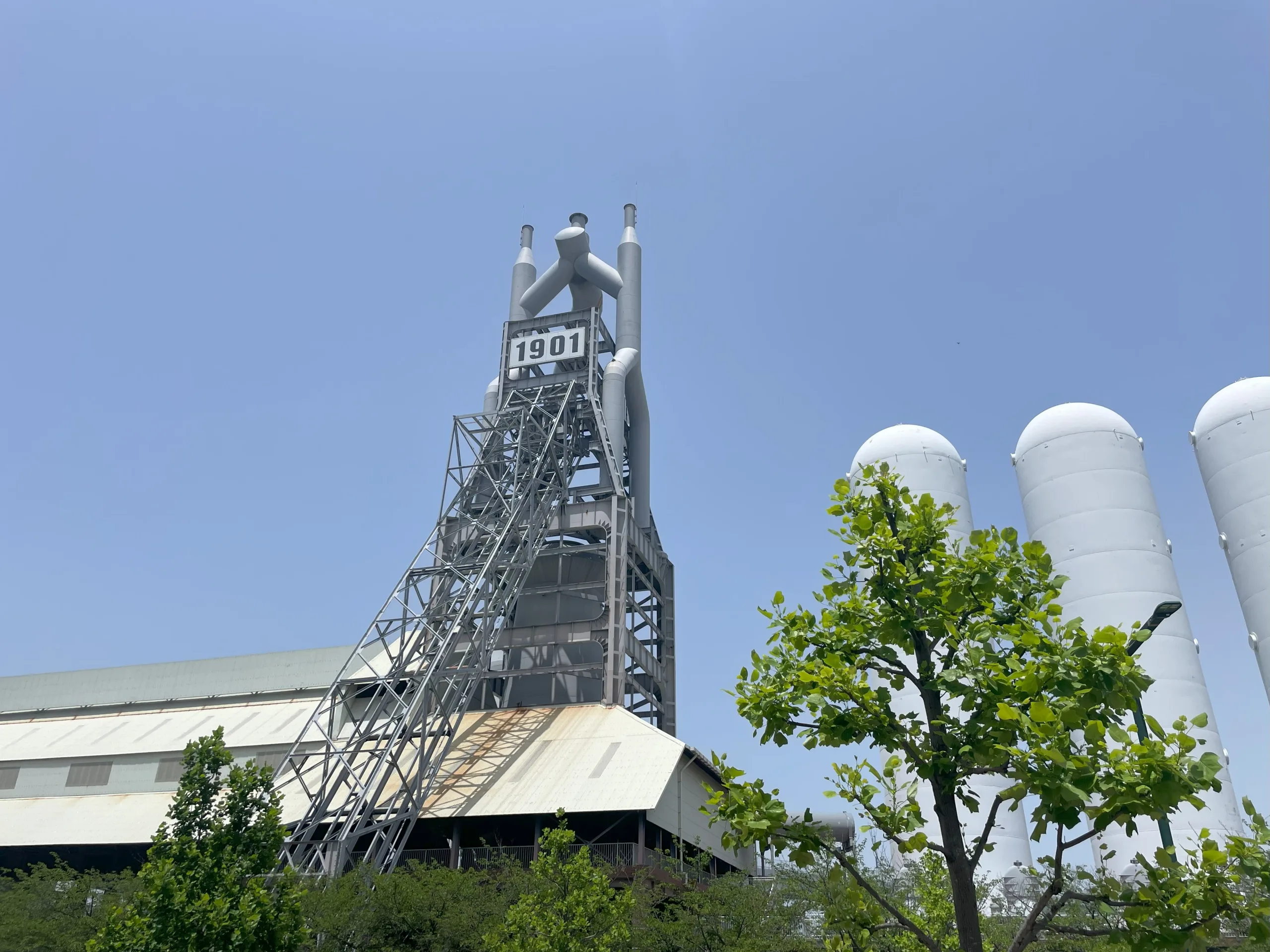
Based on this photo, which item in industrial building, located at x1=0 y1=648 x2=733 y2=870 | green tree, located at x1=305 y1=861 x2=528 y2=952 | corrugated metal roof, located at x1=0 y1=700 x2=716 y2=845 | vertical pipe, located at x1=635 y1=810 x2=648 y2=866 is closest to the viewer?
green tree, located at x1=305 y1=861 x2=528 y2=952

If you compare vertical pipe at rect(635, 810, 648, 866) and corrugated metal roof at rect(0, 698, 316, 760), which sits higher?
corrugated metal roof at rect(0, 698, 316, 760)

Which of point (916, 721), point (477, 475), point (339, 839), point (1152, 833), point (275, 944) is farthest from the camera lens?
point (477, 475)

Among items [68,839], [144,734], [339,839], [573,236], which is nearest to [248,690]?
[144,734]

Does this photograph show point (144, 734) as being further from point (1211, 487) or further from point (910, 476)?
Answer: point (1211, 487)

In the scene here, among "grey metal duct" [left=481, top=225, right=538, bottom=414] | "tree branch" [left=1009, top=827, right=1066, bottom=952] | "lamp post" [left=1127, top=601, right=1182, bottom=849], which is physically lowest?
"tree branch" [left=1009, top=827, right=1066, bottom=952]

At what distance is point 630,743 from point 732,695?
33818mm

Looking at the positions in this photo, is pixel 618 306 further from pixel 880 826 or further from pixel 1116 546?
pixel 880 826

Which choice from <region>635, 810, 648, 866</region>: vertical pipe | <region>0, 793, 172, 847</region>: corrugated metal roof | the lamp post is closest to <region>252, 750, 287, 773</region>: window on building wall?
<region>0, 793, 172, 847</region>: corrugated metal roof

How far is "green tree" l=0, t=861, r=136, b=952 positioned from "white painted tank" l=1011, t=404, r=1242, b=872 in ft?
148

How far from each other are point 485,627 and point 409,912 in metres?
17.0

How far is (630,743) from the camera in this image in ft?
142

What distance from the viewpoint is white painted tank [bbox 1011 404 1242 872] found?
4878 centimetres

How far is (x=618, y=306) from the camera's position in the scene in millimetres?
63062

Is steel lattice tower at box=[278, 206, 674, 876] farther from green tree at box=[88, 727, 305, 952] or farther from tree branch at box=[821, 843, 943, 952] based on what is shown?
tree branch at box=[821, 843, 943, 952]
